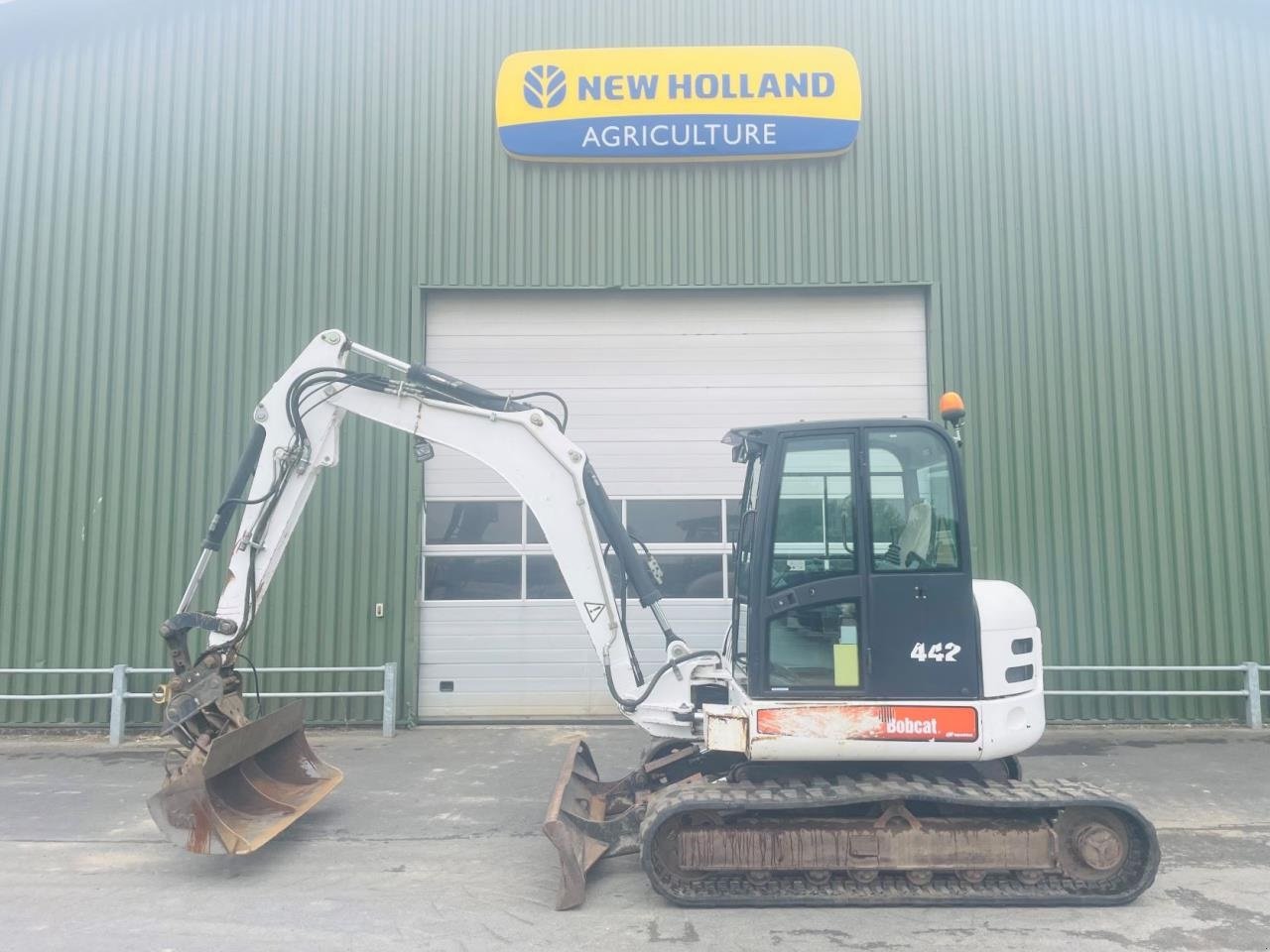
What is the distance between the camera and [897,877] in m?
5.20

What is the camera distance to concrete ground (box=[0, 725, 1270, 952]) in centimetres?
472

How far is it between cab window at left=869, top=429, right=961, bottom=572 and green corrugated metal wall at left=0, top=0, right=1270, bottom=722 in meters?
4.93

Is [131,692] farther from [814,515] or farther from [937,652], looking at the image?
[937,652]

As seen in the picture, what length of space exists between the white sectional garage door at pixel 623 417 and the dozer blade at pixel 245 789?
3.20 metres

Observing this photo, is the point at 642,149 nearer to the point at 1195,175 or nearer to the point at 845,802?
the point at 1195,175

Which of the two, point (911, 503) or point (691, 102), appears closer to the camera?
point (911, 503)

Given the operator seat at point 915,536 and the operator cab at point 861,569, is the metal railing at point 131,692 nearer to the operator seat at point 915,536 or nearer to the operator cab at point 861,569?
the operator cab at point 861,569

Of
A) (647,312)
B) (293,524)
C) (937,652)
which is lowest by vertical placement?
(937,652)

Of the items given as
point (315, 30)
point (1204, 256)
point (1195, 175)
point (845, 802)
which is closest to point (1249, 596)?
point (1204, 256)

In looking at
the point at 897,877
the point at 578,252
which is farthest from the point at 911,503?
the point at 578,252

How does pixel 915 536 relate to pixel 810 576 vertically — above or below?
above

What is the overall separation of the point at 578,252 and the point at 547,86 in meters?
1.91

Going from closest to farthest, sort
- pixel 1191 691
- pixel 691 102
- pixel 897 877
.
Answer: pixel 897 877 → pixel 1191 691 → pixel 691 102

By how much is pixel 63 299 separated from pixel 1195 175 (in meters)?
13.1
